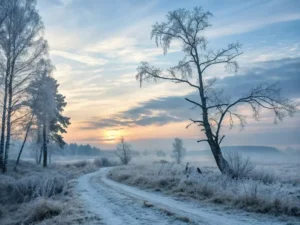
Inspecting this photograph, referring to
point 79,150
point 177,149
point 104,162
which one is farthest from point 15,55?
point 79,150

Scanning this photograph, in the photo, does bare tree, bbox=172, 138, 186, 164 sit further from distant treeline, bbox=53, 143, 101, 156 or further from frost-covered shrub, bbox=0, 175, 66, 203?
distant treeline, bbox=53, 143, 101, 156

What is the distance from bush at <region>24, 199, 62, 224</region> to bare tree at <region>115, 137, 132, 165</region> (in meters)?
57.2

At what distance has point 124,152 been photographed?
226ft

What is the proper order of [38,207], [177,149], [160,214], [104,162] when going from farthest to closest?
[177,149]
[104,162]
[38,207]
[160,214]

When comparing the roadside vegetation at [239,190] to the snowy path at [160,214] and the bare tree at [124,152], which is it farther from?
the bare tree at [124,152]

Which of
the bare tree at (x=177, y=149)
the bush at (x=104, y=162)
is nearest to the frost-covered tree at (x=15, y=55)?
the bush at (x=104, y=162)

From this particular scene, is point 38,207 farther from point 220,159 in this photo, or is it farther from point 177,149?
point 177,149

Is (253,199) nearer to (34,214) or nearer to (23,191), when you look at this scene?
(34,214)

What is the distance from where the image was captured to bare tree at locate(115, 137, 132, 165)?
68.0 metres

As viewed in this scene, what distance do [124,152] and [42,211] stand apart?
5858cm

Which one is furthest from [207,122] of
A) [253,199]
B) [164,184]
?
[253,199]

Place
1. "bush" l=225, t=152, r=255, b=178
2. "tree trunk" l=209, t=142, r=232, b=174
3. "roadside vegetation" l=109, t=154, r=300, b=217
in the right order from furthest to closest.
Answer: "tree trunk" l=209, t=142, r=232, b=174, "bush" l=225, t=152, r=255, b=178, "roadside vegetation" l=109, t=154, r=300, b=217

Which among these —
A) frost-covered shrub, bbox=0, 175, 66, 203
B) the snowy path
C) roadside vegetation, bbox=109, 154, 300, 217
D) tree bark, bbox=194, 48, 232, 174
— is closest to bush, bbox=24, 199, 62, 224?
the snowy path

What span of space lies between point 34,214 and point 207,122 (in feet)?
39.8
